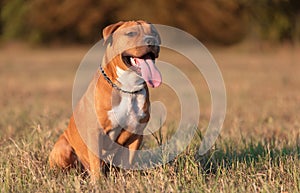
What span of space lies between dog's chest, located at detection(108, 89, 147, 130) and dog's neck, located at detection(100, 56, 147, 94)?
65 mm

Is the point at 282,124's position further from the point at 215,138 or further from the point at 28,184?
the point at 28,184

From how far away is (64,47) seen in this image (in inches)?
1391

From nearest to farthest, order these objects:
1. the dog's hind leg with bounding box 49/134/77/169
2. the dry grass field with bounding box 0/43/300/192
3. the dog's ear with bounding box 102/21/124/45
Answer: the dry grass field with bounding box 0/43/300/192, the dog's ear with bounding box 102/21/124/45, the dog's hind leg with bounding box 49/134/77/169

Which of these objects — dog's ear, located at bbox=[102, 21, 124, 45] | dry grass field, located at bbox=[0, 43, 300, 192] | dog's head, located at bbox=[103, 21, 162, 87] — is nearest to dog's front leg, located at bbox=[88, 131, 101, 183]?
dry grass field, located at bbox=[0, 43, 300, 192]

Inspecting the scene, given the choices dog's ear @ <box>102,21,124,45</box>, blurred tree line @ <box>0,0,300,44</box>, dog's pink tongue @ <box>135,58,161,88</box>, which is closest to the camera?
dog's pink tongue @ <box>135,58,161,88</box>

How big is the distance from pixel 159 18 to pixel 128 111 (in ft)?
64.2

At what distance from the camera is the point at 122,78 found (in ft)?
16.4

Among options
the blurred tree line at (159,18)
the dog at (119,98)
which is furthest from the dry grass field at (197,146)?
the blurred tree line at (159,18)

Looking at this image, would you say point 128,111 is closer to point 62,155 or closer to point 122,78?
point 122,78

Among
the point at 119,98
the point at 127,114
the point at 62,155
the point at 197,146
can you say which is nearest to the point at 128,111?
the point at 127,114

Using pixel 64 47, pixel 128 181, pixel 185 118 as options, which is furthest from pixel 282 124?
pixel 64 47

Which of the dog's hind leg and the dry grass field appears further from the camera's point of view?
the dog's hind leg

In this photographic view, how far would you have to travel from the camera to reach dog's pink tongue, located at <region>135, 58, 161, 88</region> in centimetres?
482

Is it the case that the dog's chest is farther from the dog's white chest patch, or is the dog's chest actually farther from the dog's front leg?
the dog's front leg
